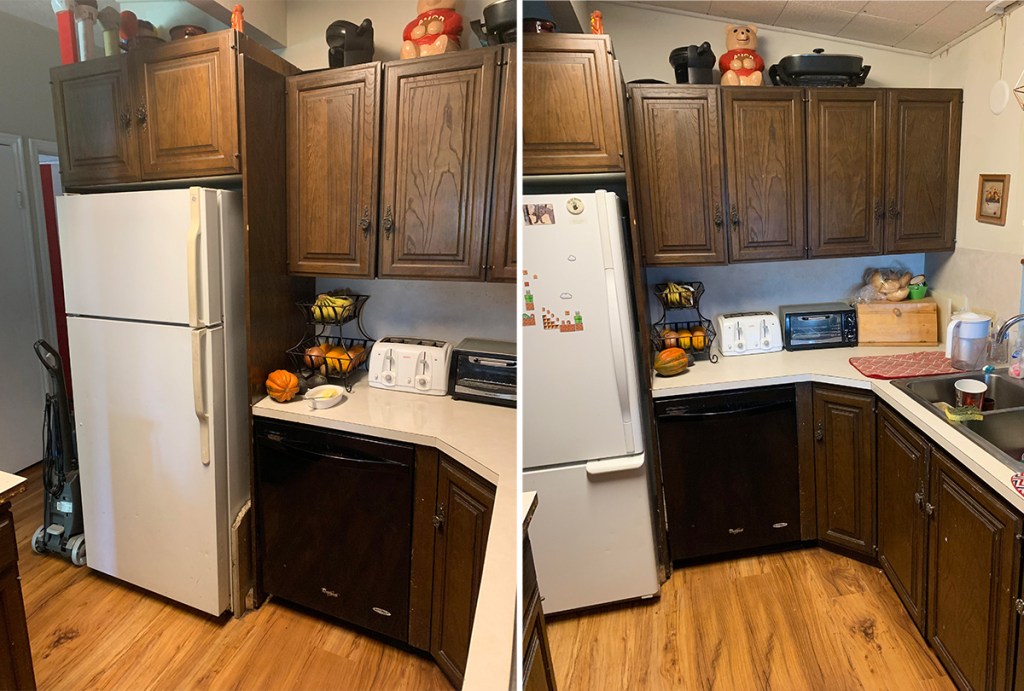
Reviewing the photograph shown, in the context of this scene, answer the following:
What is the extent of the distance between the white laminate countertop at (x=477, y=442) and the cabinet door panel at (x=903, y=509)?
965mm

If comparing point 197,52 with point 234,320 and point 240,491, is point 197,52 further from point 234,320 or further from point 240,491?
point 240,491

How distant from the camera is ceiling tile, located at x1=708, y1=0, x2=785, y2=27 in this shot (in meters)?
1.11

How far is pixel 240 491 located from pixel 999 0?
1.86 m

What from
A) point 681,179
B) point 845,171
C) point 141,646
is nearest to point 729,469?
point 681,179

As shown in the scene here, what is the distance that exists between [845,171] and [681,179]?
585 mm

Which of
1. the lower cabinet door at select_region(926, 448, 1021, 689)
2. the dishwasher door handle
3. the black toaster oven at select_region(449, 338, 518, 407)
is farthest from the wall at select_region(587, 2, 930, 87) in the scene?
the lower cabinet door at select_region(926, 448, 1021, 689)

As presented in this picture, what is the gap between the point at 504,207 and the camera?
3.00ft

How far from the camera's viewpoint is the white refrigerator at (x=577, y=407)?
2.43 ft

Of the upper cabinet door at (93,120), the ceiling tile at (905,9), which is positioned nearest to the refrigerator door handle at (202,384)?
the upper cabinet door at (93,120)

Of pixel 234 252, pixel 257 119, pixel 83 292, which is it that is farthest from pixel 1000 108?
pixel 83 292

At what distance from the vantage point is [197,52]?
0.87 meters

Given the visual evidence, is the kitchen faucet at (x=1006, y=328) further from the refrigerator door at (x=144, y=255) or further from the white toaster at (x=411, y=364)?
the refrigerator door at (x=144, y=255)

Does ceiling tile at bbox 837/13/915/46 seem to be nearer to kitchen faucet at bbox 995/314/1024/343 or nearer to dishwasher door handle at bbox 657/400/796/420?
kitchen faucet at bbox 995/314/1024/343

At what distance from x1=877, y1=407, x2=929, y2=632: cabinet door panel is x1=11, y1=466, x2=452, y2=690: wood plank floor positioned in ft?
3.57
